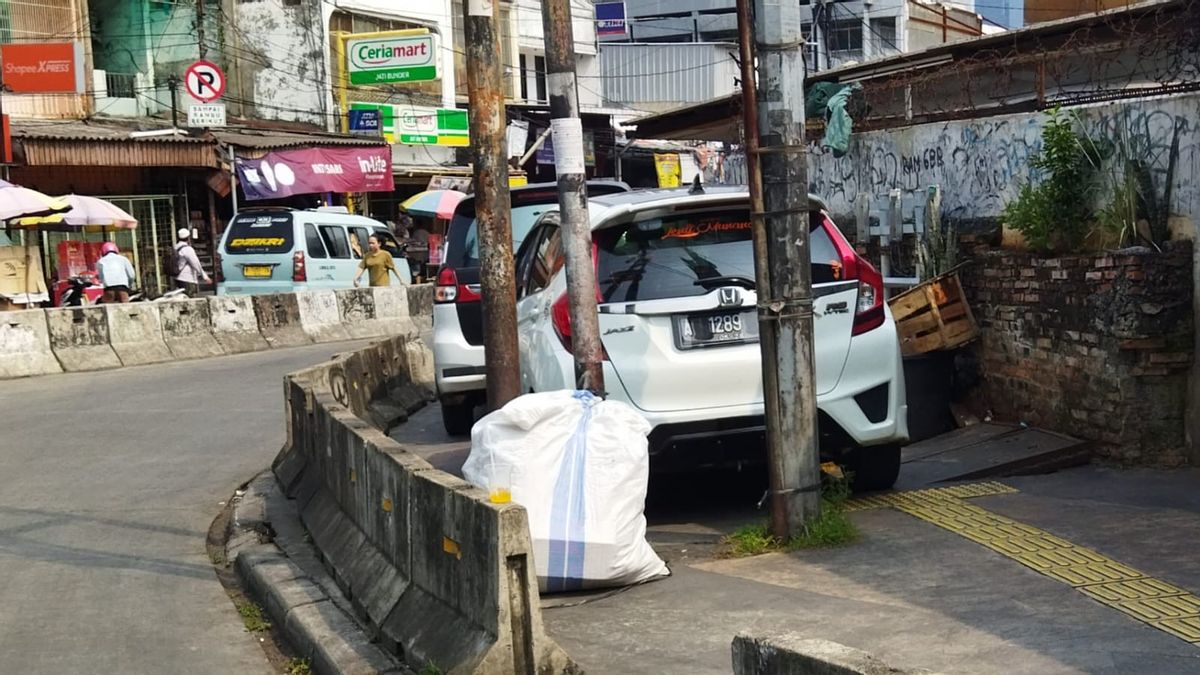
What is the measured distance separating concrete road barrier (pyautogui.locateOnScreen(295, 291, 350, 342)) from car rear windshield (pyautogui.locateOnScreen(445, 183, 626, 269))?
10.1 meters

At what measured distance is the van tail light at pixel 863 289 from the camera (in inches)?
318

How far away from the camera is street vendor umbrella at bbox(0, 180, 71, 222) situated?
21.8 meters

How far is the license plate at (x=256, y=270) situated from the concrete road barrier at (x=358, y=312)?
71.2 inches

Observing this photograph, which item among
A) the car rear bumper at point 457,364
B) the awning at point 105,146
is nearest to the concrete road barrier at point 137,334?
the awning at point 105,146

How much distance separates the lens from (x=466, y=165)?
133 feet

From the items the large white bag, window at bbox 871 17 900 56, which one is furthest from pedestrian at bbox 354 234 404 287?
window at bbox 871 17 900 56

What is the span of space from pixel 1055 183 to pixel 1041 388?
57.0 inches

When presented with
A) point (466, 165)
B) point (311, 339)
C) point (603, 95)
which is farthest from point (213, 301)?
point (603, 95)

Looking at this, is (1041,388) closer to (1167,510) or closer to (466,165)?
(1167,510)

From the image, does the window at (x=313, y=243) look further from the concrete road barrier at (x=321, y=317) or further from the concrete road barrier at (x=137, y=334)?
the concrete road barrier at (x=137, y=334)

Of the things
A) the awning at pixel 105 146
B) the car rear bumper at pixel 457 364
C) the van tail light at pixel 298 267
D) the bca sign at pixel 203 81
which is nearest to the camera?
the car rear bumper at pixel 457 364

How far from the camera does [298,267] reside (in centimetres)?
2462

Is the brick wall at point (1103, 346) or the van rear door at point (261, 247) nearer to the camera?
the brick wall at point (1103, 346)

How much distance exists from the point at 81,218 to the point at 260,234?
302cm
